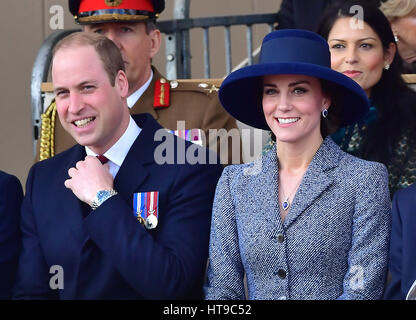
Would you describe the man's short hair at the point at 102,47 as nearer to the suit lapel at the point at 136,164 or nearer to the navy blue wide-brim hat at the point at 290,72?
the suit lapel at the point at 136,164

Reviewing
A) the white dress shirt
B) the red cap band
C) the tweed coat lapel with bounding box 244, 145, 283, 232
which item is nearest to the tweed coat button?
the tweed coat lapel with bounding box 244, 145, 283, 232

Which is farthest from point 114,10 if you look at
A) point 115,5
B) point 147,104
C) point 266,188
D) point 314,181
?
point 314,181

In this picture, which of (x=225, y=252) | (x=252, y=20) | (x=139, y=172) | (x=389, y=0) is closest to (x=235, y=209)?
(x=225, y=252)

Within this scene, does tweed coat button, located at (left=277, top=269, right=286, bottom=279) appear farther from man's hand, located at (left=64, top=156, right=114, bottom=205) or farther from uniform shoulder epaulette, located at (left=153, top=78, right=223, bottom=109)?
uniform shoulder epaulette, located at (left=153, top=78, right=223, bottom=109)

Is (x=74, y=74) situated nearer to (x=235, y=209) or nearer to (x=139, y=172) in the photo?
(x=139, y=172)

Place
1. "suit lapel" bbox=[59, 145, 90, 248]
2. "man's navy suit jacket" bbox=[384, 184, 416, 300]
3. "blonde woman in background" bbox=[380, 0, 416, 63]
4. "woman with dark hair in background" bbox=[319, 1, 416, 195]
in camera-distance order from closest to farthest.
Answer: "man's navy suit jacket" bbox=[384, 184, 416, 300], "suit lapel" bbox=[59, 145, 90, 248], "woman with dark hair in background" bbox=[319, 1, 416, 195], "blonde woman in background" bbox=[380, 0, 416, 63]

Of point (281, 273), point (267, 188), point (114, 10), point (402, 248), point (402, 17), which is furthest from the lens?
point (402, 17)

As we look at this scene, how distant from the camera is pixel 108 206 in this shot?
314 centimetres

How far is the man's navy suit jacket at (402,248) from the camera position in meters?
2.94

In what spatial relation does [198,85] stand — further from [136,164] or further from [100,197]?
[100,197]

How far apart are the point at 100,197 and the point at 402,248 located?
100cm

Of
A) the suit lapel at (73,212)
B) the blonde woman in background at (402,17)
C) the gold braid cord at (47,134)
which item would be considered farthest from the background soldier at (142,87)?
the blonde woman in background at (402,17)

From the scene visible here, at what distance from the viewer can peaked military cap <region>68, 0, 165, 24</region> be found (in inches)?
165

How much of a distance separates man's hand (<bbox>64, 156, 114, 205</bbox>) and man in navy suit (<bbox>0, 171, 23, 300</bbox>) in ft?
1.08
